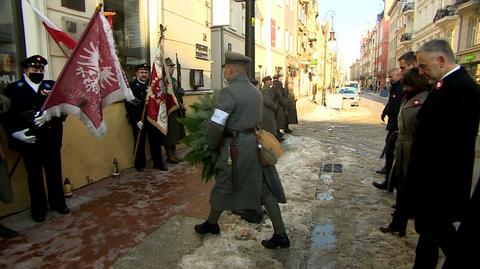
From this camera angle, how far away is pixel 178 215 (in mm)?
4434

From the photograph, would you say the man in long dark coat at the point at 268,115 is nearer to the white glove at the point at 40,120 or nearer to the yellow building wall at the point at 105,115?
the yellow building wall at the point at 105,115

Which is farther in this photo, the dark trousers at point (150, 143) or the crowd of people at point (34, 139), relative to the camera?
the dark trousers at point (150, 143)

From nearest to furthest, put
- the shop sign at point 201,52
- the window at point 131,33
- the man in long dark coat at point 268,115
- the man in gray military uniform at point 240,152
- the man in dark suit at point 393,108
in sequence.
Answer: the man in gray military uniform at point 240,152 < the man in dark suit at point 393,108 < the window at point 131,33 < the man in long dark coat at point 268,115 < the shop sign at point 201,52

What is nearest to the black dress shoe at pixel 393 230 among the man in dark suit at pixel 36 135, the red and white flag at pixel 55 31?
the man in dark suit at pixel 36 135

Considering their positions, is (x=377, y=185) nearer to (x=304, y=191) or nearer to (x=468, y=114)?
(x=304, y=191)

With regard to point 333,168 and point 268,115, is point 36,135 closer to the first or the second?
point 268,115

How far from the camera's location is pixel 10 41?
4.45m

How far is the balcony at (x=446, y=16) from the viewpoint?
99.5 feet

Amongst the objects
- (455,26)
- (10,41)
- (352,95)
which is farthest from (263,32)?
(455,26)

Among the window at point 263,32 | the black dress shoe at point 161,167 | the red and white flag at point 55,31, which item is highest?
the window at point 263,32

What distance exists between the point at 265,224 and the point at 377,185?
96.1 inches

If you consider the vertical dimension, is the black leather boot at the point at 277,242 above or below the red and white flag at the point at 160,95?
below

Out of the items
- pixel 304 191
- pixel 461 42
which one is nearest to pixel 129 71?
pixel 304 191

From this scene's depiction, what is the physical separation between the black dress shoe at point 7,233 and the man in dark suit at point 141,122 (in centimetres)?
269
